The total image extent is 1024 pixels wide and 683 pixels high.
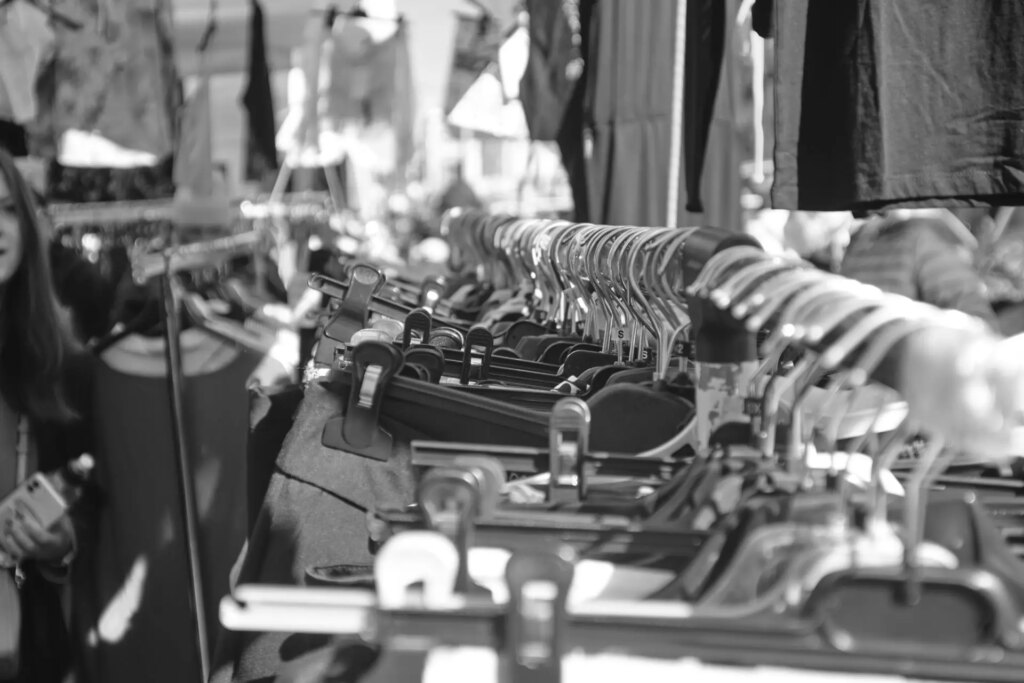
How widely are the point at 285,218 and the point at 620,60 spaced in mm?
2264

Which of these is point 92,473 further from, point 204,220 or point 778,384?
point 204,220

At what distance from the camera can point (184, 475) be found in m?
1.72

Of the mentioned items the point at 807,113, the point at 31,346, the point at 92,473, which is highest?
the point at 807,113

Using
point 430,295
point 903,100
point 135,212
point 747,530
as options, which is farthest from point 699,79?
point 135,212

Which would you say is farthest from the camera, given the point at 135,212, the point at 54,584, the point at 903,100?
the point at 135,212

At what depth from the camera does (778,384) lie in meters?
0.80

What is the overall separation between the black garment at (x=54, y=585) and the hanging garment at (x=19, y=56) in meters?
2.07

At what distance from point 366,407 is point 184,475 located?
0.80 meters

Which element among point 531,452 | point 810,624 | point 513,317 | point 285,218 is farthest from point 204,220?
point 810,624

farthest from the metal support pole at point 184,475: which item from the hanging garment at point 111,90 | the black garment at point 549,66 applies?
the hanging garment at point 111,90

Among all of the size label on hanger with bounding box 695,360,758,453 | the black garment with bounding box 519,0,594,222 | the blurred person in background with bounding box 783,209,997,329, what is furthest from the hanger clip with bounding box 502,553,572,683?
the black garment with bounding box 519,0,594,222

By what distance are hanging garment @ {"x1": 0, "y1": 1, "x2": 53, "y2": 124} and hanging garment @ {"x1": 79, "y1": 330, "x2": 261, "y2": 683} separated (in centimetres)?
211

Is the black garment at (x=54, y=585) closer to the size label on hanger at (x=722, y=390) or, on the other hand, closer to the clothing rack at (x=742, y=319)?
the clothing rack at (x=742, y=319)

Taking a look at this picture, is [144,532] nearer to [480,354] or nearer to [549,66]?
[480,354]
